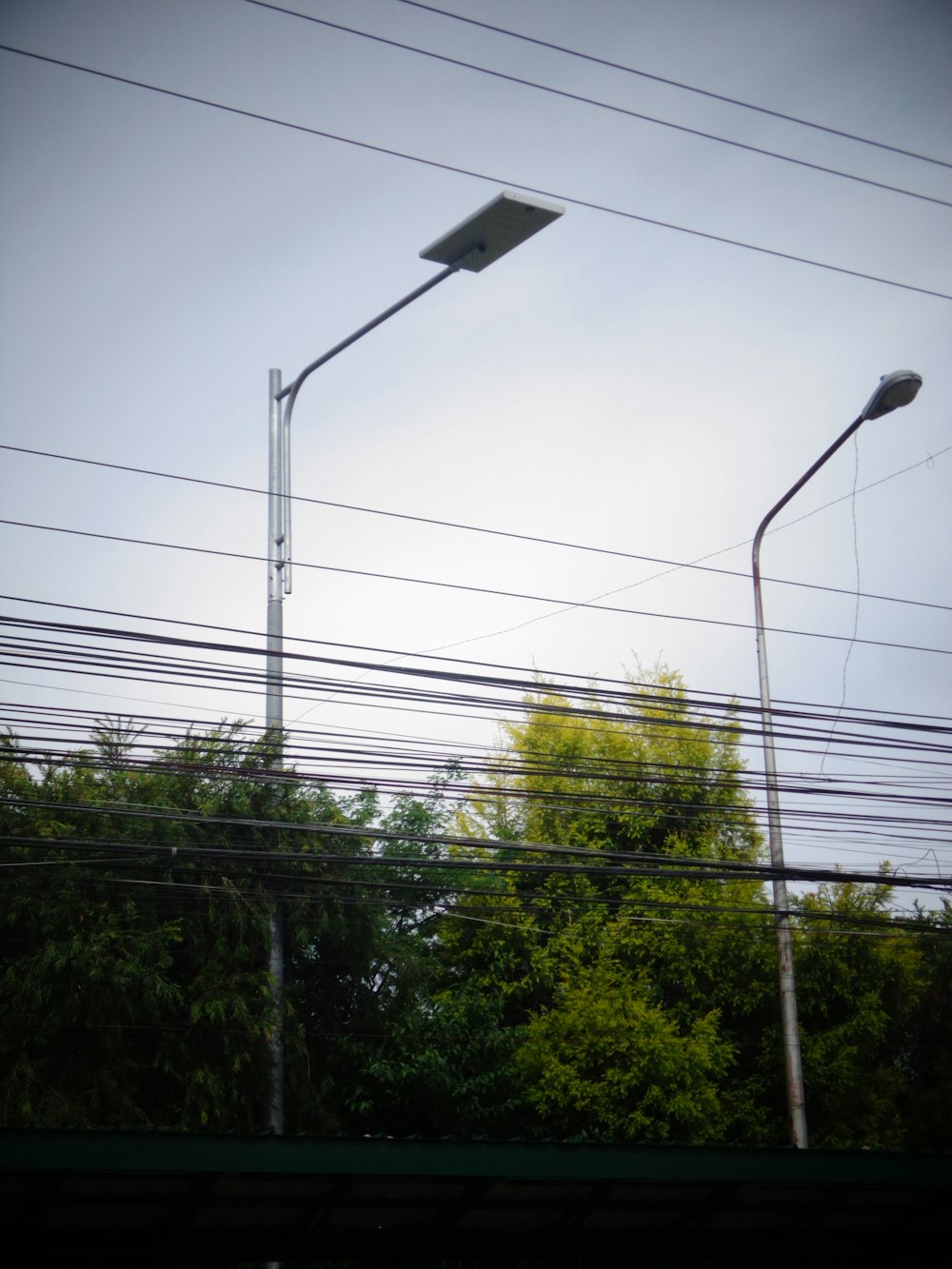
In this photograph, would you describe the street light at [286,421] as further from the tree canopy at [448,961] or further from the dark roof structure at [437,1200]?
the dark roof structure at [437,1200]

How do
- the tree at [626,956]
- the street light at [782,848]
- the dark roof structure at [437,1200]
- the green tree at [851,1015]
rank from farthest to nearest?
the green tree at [851,1015] < the tree at [626,956] < the street light at [782,848] < the dark roof structure at [437,1200]

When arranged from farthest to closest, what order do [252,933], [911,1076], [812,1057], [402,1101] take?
1. [911,1076]
2. [812,1057]
3. [402,1101]
4. [252,933]

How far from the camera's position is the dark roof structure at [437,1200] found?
8609 millimetres

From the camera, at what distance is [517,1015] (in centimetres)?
2589

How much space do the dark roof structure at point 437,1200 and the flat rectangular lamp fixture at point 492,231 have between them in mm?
6673

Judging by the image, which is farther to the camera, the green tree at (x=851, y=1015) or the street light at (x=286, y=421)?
the green tree at (x=851, y=1015)

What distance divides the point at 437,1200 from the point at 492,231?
7407 millimetres

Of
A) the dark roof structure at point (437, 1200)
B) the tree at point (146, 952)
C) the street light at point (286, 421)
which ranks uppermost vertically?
the street light at point (286, 421)

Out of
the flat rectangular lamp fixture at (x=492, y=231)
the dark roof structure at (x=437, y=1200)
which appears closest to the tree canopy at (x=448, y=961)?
the dark roof structure at (x=437, y=1200)

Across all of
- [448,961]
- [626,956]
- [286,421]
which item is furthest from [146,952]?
[626,956]

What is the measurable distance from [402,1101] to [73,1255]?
11.8 m

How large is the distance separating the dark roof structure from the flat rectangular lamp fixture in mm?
6673

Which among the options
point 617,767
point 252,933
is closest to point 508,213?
point 252,933

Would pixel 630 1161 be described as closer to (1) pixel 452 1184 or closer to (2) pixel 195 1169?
(1) pixel 452 1184
